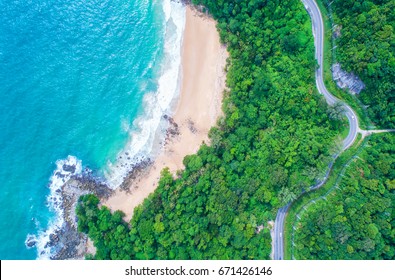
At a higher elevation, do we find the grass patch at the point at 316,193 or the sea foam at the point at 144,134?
the sea foam at the point at 144,134

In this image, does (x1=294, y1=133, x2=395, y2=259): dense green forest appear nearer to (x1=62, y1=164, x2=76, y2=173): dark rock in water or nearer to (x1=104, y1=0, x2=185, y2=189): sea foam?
(x1=104, y1=0, x2=185, y2=189): sea foam

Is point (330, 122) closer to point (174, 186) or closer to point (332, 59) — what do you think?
point (332, 59)

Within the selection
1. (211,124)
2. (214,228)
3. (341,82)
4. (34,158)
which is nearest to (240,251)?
(214,228)

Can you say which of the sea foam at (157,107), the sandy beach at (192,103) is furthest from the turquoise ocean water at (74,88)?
the sandy beach at (192,103)

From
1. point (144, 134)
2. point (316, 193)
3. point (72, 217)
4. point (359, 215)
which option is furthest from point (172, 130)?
point (359, 215)

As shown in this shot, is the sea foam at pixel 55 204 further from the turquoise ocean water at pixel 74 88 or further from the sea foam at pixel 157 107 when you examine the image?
the sea foam at pixel 157 107

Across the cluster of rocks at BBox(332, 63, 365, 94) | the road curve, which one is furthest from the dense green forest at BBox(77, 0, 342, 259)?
the cluster of rocks at BBox(332, 63, 365, 94)
